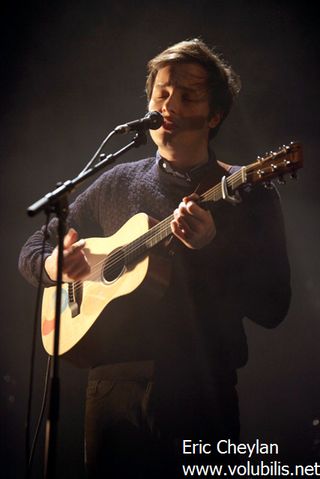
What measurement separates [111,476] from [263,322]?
839 mm

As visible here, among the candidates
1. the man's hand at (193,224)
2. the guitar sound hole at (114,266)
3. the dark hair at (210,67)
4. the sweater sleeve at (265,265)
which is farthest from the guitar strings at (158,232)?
the dark hair at (210,67)

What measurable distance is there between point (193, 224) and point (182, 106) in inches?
29.0

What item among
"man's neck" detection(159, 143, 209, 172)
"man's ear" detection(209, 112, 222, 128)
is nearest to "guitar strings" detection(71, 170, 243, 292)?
"man's neck" detection(159, 143, 209, 172)

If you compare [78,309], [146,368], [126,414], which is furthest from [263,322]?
[78,309]

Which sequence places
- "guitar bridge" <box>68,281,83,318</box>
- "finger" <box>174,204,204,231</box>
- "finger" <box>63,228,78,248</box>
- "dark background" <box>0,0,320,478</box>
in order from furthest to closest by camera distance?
"dark background" <box>0,0,320,478</box>
"guitar bridge" <box>68,281,83,318</box>
"finger" <box>63,228,78,248</box>
"finger" <box>174,204,204,231</box>

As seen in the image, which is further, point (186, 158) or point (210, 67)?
point (210, 67)

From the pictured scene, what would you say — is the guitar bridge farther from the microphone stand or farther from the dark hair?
the dark hair

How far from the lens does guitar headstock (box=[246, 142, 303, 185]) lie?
69.6 inches

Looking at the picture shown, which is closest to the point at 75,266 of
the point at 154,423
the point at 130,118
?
the point at 154,423

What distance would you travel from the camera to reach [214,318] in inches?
79.7

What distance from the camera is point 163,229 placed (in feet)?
6.82

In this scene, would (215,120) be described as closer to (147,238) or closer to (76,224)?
(147,238)

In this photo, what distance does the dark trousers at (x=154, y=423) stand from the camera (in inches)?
75.0

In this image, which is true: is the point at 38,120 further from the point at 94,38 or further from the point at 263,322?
the point at 263,322
